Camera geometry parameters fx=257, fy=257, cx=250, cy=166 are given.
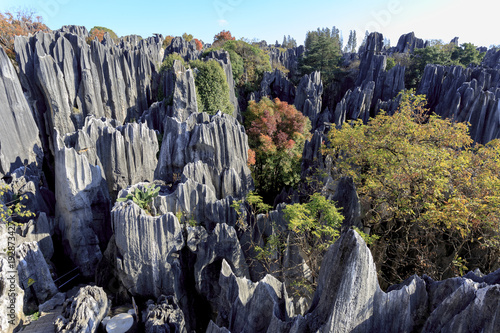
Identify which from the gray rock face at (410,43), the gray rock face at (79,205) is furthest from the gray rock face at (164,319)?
the gray rock face at (410,43)

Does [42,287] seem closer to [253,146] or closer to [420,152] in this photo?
[253,146]

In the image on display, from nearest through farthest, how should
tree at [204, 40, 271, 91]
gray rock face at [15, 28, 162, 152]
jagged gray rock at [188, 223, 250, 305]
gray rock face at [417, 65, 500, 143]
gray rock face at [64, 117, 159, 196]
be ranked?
jagged gray rock at [188, 223, 250, 305]
gray rock face at [64, 117, 159, 196]
gray rock face at [15, 28, 162, 152]
gray rock face at [417, 65, 500, 143]
tree at [204, 40, 271, 91]

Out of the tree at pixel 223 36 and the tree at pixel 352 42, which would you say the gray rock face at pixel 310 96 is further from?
the tree at pixel 352 42

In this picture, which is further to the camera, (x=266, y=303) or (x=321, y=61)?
(x=321, y=61)

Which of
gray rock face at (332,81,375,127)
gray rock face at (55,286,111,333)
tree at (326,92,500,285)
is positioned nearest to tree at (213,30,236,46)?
gray rock face at (332,81,375,127)

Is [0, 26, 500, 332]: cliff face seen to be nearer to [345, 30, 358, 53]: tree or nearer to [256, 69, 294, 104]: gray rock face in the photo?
[256, 69, 294, 104]: gray rock face

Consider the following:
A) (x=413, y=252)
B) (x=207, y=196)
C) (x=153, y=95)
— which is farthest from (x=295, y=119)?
(x=153, y=95)
